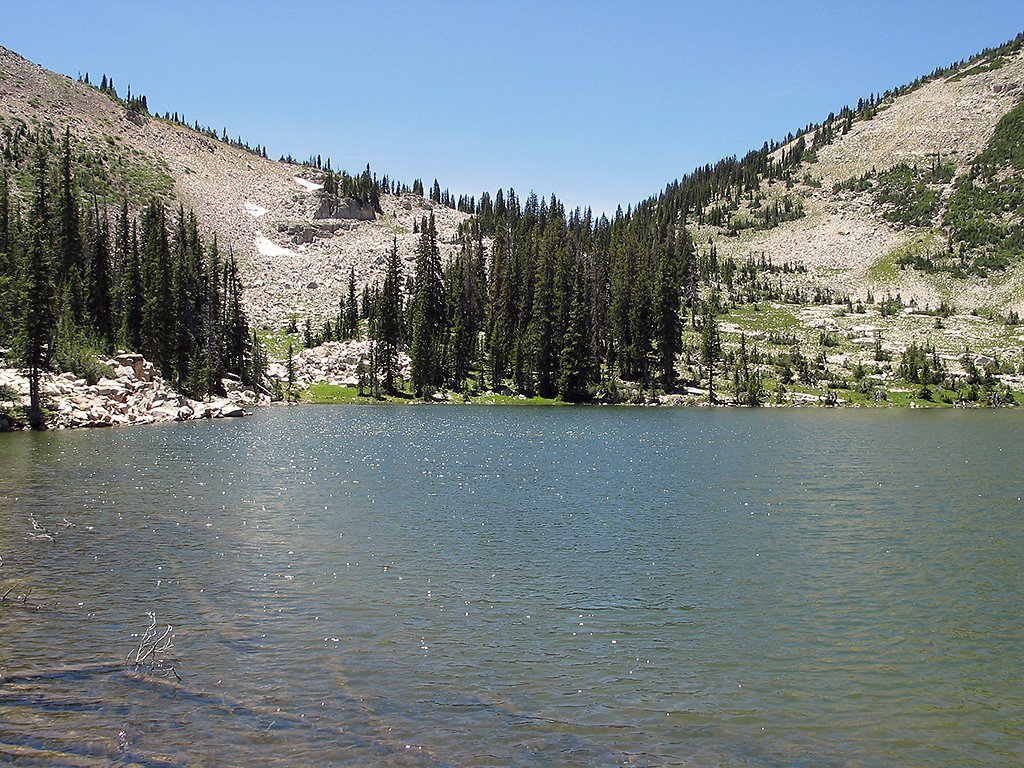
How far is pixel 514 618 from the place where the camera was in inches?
782

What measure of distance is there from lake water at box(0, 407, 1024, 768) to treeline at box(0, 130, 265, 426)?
3212 cm

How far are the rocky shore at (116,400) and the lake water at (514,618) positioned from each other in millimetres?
30862

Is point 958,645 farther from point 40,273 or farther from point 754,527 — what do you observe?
point 40,273

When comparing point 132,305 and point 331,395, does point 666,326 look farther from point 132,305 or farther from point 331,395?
point 132,305

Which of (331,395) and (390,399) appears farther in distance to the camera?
(331,395)

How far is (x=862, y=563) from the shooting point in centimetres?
2528

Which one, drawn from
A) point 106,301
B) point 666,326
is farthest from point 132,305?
point 666,326

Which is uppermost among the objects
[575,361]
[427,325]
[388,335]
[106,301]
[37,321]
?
[106,301]

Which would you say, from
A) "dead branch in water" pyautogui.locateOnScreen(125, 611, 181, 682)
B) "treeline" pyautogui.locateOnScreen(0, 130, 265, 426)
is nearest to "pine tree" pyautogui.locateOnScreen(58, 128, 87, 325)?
"treeline" pyautogui.locateOnScreen(0, 130, 265, 426)

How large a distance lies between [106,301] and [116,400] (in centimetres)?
2909

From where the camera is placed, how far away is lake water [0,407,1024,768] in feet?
44.0

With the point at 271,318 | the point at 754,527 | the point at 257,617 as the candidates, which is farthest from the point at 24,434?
the point at 271,318

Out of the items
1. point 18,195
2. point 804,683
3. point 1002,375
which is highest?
point 18,195

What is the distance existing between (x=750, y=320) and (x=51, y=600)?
166403 mm
